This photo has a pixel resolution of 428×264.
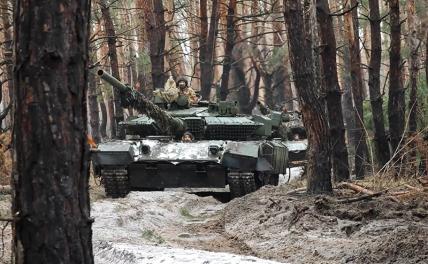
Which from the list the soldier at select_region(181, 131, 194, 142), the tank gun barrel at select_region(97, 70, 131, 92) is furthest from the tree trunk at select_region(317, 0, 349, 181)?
the tank gun barrel at select_region(97, 70, 131, 92)

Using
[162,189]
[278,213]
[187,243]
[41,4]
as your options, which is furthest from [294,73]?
[41,4]

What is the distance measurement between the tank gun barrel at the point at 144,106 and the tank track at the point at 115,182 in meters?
1.06

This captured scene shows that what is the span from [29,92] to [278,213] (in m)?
5.58

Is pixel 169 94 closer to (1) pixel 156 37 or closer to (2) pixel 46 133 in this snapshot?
(1) pixel 156 37

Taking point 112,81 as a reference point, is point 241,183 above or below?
below

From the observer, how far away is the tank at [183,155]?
12.3 m

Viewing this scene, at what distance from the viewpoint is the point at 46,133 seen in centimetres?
359

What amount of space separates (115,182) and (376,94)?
571cm

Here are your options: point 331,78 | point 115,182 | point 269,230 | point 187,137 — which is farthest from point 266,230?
point 187,137

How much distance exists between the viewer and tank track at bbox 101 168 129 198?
12.8m

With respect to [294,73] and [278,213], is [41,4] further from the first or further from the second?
[294,73]

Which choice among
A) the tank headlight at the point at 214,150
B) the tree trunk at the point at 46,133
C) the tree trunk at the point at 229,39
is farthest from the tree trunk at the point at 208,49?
the tree trunk at the point at 46,133

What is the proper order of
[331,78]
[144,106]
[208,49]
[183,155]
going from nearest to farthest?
[144,106]
[183,155]
[331,78]
[208,49]

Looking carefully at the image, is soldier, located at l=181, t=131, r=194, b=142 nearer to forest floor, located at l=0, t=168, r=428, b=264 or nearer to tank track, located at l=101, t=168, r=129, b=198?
tank track, located at l=101, t=168, r=129, b=198
